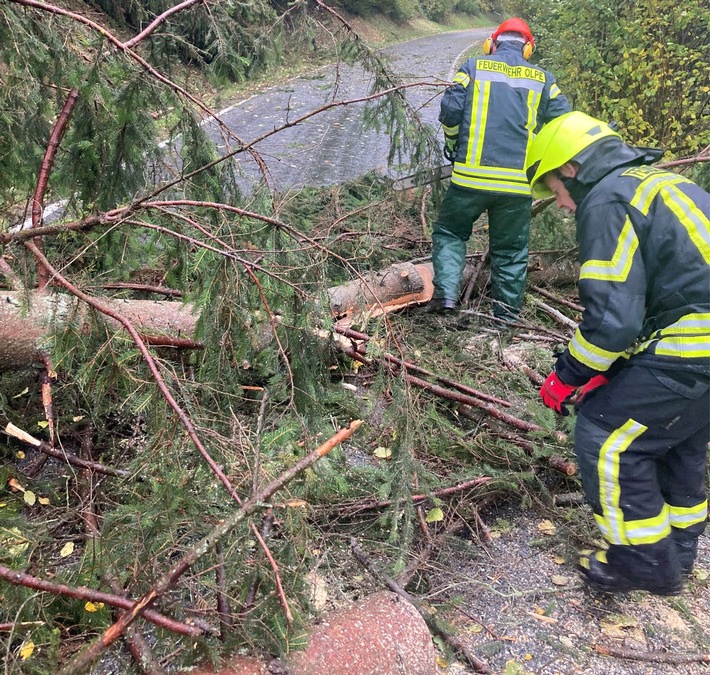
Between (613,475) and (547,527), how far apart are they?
1.76 feet

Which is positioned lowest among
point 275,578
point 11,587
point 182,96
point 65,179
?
point 11,587

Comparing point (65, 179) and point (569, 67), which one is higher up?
point (569, 67)

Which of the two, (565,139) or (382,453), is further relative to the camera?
(382,453)

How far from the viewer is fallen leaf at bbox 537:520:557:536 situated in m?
2.57

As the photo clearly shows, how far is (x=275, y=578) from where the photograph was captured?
1.36m

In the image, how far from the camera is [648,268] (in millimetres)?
2080

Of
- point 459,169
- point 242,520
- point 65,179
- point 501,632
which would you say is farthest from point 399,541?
point 459,169

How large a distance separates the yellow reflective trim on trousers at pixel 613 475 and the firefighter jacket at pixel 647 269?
0.27 metres

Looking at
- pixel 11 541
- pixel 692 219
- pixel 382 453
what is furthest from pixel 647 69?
pixel 11 541

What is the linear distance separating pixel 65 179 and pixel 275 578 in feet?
8.30

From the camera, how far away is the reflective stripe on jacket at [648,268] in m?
2.02

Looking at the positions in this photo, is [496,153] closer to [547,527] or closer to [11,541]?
[547,527]

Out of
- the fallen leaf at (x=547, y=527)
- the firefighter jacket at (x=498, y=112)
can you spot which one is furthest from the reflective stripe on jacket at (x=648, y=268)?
the firefighter jacket at (x=498, y=112)

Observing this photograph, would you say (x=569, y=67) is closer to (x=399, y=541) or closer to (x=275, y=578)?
(x=399, y=541)
